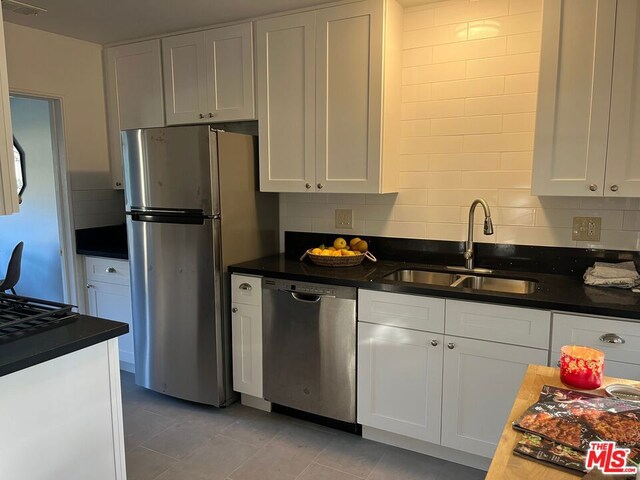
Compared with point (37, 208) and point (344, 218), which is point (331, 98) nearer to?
point (344, 218)

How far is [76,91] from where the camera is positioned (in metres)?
3.32

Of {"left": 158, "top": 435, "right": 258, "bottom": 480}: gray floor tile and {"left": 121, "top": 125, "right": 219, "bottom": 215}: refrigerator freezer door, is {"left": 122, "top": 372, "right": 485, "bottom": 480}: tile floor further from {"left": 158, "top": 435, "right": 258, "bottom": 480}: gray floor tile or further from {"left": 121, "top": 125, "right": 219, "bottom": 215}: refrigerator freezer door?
{"left": 121, "top": 125, "right": 219, "bottom": 215}: refrigerator freezer door

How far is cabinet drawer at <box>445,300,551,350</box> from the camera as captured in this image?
6.54 feet

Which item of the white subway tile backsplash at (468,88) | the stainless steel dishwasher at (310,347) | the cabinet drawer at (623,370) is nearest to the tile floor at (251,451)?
the stainless steel dishwasher at (310,347)

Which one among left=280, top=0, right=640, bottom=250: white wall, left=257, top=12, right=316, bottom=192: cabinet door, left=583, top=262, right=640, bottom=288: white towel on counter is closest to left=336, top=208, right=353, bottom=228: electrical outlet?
left=280, top=0, right=640, bottom=250: white wall

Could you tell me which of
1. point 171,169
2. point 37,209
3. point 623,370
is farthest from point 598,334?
point 37,209

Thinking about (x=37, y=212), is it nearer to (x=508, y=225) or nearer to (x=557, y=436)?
(x=508, y=225)

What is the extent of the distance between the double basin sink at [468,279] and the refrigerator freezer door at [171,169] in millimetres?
1118

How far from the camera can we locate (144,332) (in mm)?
2980

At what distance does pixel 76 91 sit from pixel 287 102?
1.63m

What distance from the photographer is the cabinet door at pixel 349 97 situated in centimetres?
247

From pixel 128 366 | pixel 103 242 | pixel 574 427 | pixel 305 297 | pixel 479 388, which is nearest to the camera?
pixel 574 427

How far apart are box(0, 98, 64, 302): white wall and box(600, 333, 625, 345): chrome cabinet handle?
12.6 feet

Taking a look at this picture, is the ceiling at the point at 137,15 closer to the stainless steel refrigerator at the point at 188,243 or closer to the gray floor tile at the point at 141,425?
A: the stainless steel refrigerator at the point at 188,243
